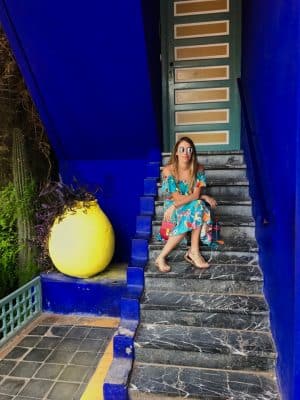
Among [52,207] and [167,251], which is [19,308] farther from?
[167,251]

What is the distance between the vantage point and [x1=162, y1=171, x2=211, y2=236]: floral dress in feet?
10.2

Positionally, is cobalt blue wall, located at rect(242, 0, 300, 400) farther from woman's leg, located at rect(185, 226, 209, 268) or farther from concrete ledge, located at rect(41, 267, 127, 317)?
concrete ledge, located at rect(41, 267, 127, 317)

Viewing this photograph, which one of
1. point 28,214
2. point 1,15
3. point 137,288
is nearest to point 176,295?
point 137,288

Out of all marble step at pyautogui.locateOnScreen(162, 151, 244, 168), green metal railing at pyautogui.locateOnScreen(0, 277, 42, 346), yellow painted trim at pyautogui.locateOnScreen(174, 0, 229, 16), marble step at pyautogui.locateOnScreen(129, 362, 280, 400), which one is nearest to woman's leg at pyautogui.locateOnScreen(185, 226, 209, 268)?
marble step at pyautogui.locateOnScreen(129, 362, 280, 400)

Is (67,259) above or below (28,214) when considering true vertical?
below

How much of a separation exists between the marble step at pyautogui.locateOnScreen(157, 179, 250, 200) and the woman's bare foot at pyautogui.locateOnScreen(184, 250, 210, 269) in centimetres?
84

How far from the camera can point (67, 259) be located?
12.4 feet

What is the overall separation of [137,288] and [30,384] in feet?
3.56

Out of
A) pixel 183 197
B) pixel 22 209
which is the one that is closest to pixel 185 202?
pixel 183 197

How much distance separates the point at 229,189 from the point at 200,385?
199 cm

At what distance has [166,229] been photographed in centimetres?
332

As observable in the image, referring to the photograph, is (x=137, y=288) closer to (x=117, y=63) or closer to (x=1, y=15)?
(x=117, y=63)

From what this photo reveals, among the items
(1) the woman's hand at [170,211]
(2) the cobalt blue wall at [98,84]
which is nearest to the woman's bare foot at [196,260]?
(1) the woman's hand at [170,211]

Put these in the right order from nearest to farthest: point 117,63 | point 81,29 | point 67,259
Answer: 1. point 81,29
2. point 117,63
3. point 67,259
